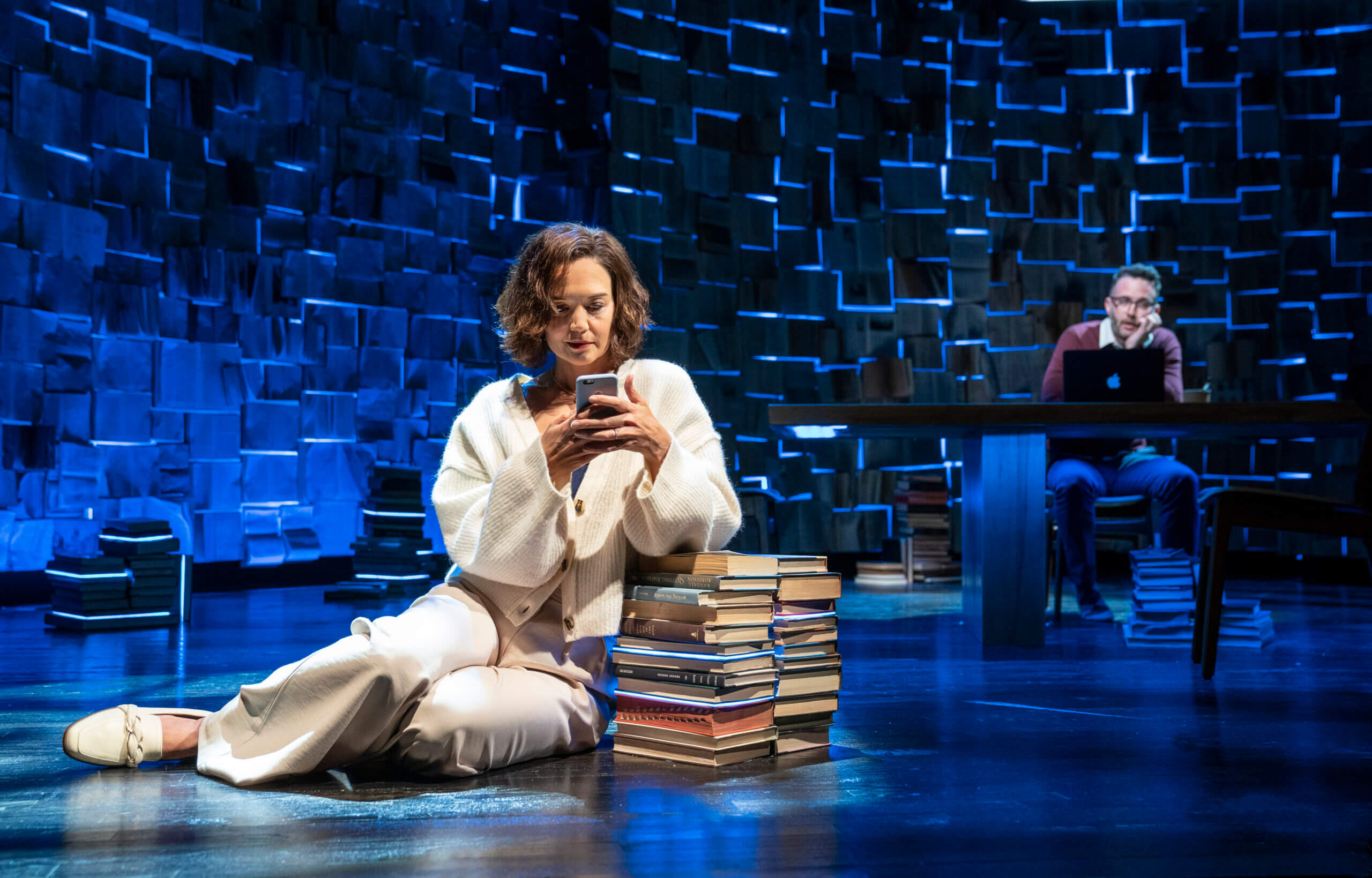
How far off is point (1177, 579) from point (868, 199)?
12.3ft

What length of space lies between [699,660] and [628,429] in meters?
0.46

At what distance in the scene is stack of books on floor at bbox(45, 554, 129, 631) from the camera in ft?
14.0

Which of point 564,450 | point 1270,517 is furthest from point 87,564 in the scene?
point 1270,517

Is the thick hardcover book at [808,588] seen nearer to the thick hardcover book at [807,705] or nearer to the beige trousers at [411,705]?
the thick hardcover book at [807,705]

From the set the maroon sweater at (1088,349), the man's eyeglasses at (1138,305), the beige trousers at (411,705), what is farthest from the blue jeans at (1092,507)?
the beige trousers at (411,705)

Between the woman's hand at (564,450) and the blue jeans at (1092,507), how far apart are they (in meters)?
3.03

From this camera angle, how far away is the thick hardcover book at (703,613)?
212 centimetres

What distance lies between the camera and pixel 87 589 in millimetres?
4262

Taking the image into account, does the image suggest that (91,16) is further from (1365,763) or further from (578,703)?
(1365,763)

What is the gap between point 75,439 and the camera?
5.01 metres

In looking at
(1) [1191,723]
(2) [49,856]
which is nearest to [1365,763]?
(1) [1191,723]

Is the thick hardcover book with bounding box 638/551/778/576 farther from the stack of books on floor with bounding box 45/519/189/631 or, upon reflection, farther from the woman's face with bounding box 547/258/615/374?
the stack of books on floor with bounding box 45/519/189/631

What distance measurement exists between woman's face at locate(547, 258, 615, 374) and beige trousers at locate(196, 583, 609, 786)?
1.78 feet

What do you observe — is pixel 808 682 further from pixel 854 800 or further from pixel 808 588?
pixel 854 800
